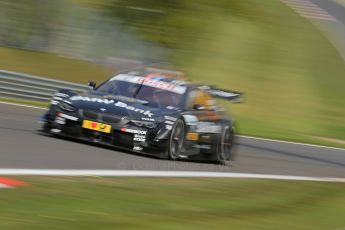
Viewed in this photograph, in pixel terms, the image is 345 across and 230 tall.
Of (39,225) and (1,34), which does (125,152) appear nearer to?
(39,225)

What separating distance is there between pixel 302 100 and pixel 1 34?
1043cm

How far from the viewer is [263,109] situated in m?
26.7

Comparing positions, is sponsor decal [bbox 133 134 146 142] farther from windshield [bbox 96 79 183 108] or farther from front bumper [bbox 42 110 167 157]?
windshield [bbox 96 79 183 108]

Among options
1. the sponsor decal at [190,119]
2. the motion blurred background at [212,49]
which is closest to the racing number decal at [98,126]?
the sponsor decal at [190,119]

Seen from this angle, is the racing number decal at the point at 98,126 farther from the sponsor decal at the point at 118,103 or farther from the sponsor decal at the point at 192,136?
the sponsor decal at the point at 192,136

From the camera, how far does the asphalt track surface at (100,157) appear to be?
30.1 ft

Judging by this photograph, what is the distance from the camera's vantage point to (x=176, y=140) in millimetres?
11195

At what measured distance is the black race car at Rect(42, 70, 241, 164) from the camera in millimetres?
10789

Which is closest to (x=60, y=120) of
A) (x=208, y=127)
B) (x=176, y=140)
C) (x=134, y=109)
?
(x=134, y=109)

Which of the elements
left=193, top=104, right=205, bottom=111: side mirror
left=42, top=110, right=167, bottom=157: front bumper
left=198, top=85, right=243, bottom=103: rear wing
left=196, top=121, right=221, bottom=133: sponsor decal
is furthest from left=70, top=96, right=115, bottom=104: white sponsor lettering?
left=198, top=85, right=243, bottom=103: rear wing

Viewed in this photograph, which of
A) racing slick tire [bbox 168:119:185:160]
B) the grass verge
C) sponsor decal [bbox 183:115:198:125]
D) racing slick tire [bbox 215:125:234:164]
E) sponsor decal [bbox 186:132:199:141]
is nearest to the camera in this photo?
the grass verge

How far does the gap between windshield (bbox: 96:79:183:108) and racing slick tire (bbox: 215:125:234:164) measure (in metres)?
1.02

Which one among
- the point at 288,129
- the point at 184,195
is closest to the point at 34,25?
the point at 288,129

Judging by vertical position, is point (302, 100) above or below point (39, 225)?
below
